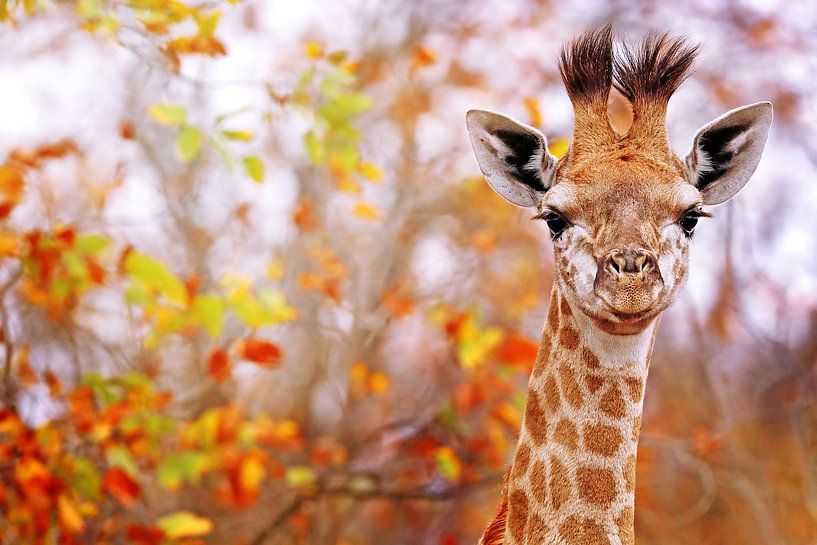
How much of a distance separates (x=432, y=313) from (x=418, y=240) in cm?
261

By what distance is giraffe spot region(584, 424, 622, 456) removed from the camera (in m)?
2.91

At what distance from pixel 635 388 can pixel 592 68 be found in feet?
3.80

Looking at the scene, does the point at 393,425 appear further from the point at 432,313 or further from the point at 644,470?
the point at 644,470

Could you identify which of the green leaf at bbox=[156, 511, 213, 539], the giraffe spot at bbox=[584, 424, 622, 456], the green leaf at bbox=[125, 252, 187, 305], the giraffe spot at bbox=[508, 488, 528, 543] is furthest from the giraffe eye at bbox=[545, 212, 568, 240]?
the green leaf at bbox=[156, 511, 213, 539]

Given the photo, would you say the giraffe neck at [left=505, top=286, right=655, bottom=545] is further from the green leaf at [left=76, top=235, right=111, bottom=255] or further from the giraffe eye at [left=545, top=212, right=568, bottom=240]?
the green leaf at [left=76, top=235, right=111, bottom=255]

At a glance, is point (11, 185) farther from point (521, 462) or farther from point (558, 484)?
point (558, 484)

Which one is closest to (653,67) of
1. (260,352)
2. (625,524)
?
(625,524)

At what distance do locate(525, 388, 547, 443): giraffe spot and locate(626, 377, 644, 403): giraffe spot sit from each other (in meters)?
0.32

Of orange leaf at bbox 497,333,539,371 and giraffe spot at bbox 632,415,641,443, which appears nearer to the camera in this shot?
giraffe spot at bbox 632,415,641,443

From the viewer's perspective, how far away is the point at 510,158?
3256 millimetres

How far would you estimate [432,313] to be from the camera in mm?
7520

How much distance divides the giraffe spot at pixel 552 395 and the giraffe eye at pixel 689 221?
2.25 feet

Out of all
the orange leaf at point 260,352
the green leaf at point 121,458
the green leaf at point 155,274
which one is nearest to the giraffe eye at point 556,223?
the green leaf at point 155,274

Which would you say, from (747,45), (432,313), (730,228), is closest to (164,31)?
(432,313)
